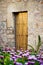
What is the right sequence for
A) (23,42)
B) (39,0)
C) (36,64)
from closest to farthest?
(36,64), (39,0), (23,42)

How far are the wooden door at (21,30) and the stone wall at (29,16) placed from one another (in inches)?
5.3

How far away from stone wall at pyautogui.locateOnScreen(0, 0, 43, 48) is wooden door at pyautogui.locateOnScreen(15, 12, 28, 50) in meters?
0.14

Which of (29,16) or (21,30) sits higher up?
(29,16)

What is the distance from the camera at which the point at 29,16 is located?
698 cm

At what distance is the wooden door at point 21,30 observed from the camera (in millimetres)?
7273

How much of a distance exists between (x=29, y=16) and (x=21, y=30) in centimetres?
57

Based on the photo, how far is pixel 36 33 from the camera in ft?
22.5

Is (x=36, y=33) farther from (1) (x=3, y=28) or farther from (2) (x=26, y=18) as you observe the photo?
(1) (x=3, y=28)

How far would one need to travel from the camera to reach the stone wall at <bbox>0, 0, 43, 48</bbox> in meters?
6.82

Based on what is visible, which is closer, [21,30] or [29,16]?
[29,16]

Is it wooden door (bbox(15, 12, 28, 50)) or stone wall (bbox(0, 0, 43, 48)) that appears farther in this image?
wooden door (bbox(15, 12, 28, 50))

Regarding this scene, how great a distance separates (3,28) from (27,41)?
0.79 metres

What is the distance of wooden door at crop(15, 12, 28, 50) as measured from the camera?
7.27 metres

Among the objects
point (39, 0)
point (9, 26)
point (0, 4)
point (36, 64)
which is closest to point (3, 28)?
point (9, 26)
